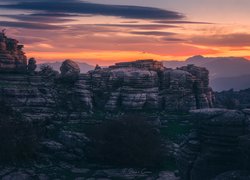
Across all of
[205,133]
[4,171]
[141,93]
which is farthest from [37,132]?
[205,133]

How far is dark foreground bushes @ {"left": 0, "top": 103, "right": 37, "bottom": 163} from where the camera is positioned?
47.2 meters

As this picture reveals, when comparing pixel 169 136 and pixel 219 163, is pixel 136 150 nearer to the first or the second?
pixel 169 136

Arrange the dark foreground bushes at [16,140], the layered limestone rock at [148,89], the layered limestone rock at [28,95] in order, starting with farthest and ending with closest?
the layered limestone rock at [148,89] → the layered limestone rock at [28,95] → the dark foreground bushes at [16,140]

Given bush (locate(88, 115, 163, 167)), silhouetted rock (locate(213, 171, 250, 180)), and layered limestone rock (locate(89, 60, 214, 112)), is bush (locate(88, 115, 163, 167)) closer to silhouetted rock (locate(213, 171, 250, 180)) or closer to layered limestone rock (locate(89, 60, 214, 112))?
layered limestone rock (locate(89, 60, 214, 112))

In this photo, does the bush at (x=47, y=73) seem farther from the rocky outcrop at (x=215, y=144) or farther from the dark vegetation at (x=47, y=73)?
the rocky outcrop at (x=215, y=144)

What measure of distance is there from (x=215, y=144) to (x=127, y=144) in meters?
21.7

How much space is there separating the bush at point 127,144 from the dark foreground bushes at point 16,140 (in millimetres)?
6635

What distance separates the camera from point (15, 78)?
209 feet

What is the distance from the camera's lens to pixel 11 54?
87.6 m

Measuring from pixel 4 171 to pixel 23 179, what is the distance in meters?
2.70

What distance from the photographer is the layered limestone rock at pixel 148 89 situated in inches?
2662

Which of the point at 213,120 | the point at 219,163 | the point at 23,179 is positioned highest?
the point at 213,120

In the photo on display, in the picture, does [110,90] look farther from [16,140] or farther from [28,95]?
[16,140]

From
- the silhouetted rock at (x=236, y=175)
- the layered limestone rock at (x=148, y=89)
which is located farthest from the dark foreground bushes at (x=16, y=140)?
the silhouetted rock at (x=236, y=175)
